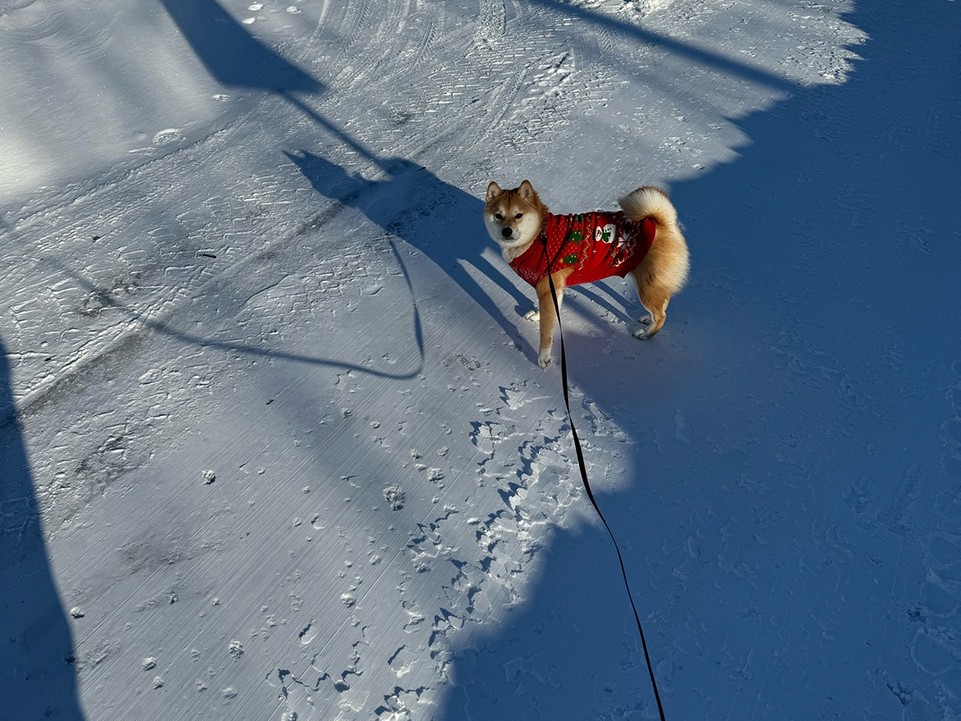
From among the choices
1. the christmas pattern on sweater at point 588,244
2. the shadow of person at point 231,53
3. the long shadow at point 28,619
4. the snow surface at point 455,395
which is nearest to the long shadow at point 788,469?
the snow surface at point 455,395

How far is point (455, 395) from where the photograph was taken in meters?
3.22

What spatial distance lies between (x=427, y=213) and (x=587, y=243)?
144 cm

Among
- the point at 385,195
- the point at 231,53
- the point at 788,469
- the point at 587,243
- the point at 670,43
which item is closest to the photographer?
the point at 788,469

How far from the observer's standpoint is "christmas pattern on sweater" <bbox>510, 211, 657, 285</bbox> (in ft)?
10.3

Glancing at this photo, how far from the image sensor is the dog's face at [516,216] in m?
3.14

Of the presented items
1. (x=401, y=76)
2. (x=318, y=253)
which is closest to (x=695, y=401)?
(x=318, y=253)

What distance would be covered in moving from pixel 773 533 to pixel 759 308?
1409 millimetres

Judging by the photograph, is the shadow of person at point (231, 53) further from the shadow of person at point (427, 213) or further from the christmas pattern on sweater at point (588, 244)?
the christmas pattern on sweater at point (588, 244)

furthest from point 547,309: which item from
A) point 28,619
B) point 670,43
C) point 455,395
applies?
point 670,43

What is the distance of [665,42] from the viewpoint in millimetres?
5910

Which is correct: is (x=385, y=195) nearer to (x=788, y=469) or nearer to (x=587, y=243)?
(x=587, y=243)

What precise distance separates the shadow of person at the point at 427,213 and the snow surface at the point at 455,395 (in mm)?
24

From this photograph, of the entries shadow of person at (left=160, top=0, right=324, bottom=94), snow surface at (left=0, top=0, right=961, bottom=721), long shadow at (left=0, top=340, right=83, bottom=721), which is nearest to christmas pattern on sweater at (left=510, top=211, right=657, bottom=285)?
snow surface at (left=0, top=0, right=961, bottom=721)

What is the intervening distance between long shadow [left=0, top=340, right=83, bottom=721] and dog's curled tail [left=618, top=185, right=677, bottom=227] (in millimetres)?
2968
